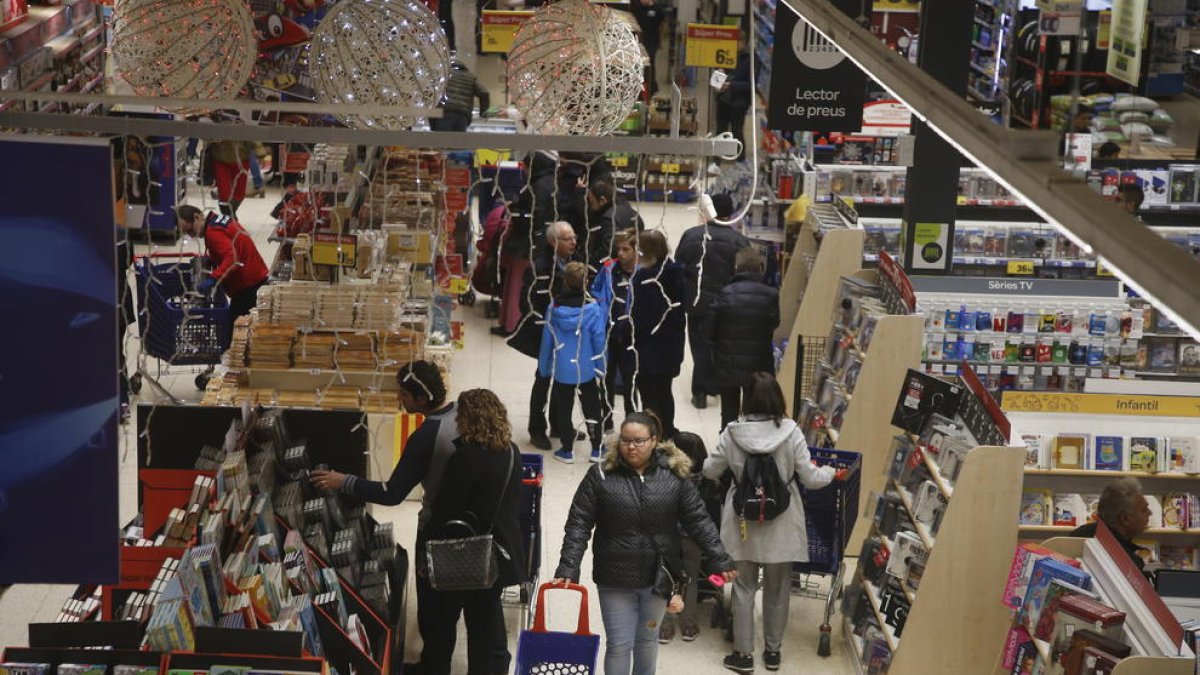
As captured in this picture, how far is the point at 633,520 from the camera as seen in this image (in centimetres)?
594

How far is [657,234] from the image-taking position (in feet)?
29.1

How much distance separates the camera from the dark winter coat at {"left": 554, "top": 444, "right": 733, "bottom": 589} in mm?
5934

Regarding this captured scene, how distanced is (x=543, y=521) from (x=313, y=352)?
163 centimetres

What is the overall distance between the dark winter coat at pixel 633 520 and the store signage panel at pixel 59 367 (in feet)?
8.51

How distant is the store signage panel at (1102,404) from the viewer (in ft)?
23.6

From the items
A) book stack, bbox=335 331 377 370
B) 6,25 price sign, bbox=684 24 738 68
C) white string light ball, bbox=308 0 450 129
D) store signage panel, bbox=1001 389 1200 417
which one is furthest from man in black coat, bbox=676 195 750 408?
white string light ball, bbox=308 0 450 129

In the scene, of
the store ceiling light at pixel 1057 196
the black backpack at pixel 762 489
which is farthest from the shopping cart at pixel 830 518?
the store ceiling light at pixel 1057 196

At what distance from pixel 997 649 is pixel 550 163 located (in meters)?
6.79

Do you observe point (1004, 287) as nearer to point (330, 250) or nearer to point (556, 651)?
point (330, 250)

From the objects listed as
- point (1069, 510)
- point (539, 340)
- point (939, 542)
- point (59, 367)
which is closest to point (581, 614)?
point (939, 542)

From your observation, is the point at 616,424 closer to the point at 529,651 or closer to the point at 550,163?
the point at 550,163

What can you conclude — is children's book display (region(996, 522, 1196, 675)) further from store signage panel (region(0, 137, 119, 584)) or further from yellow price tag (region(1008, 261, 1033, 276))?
yellow price tag (region(1008, 261, 1033, 276))

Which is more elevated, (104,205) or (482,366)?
(104,205)

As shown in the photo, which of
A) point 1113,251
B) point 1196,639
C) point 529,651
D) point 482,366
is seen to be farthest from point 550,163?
point 1113,251
